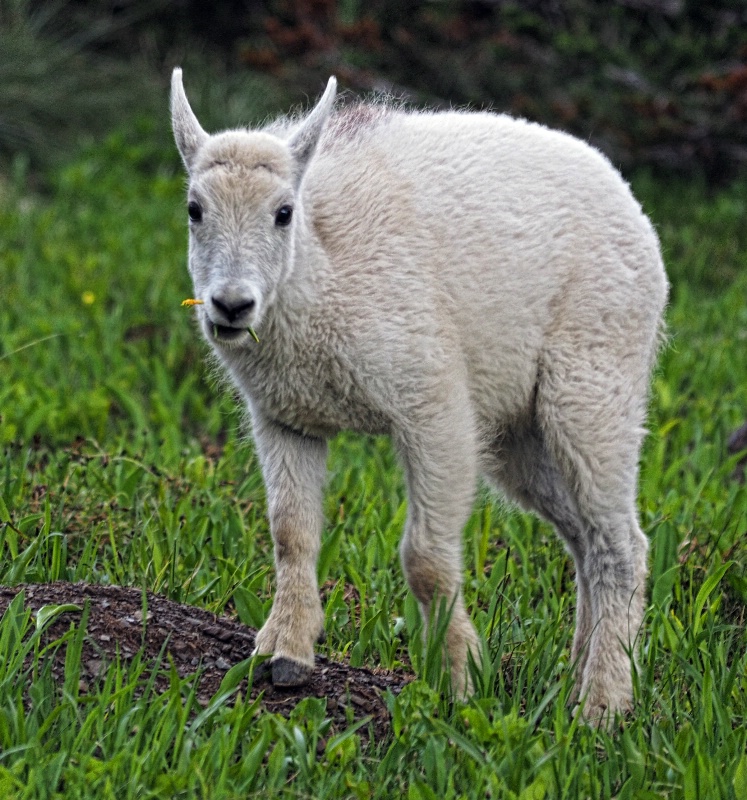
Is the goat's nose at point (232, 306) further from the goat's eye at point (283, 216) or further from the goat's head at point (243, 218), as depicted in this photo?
the goat's eye at point (283, 216)

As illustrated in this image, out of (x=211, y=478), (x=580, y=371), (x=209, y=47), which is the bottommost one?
(x=209, y=47)

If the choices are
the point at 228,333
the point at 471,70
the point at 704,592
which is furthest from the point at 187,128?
the point at 471,70

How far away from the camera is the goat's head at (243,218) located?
12.1ft

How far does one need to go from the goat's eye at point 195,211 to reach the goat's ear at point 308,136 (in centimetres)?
32

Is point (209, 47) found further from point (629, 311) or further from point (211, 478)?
point (629, 311)

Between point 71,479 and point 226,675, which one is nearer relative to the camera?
point 226,675

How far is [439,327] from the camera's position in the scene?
4.12 m

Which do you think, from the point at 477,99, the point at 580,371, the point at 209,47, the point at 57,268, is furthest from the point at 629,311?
the point at 209,47

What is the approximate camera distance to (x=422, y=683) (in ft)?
11.8

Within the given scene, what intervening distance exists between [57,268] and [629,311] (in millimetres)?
5279

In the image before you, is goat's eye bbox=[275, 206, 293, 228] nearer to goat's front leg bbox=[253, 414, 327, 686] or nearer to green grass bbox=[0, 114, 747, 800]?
goat's front leg bbox=[253, 414, 327, 686]

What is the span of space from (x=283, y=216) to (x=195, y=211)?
0.87ft

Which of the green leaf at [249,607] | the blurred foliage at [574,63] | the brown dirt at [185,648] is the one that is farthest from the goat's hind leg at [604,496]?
the blurred foliage at [574,63]

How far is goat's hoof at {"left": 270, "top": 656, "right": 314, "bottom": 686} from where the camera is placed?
3828mm
